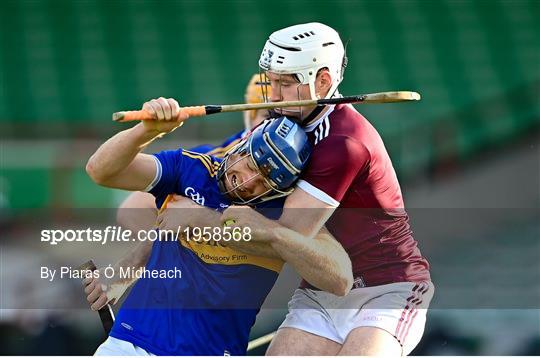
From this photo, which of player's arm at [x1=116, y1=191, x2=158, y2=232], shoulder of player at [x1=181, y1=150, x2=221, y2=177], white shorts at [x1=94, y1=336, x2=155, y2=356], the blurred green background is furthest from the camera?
the blurred green background

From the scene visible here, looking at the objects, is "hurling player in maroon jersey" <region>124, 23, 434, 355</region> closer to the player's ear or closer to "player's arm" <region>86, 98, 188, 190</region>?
the player's ear

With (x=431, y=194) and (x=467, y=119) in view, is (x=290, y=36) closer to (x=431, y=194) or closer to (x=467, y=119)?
(x=431, y=194)

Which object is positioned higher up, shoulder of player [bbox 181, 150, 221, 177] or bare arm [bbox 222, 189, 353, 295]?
shoulder of player [bbox 181, 150, 221, 177]

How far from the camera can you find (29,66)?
10.6m

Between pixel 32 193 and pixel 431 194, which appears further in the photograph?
pixel 431 194

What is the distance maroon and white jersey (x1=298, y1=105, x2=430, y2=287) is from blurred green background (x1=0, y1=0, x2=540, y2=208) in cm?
520

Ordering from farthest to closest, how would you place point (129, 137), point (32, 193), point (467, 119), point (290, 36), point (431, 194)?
point (467, 119), point (431, 194), point (32, 193), point (290, 36), point (129, 137)

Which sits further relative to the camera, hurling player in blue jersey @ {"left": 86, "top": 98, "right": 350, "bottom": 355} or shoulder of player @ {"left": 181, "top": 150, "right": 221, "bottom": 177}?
shoulder of player @ {"left": 181, "top": 150, "right": 221, "bottom": 177}

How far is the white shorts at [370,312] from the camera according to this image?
380 centimetres

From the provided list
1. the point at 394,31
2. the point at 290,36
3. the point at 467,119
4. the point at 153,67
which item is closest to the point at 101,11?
the point at 153,67

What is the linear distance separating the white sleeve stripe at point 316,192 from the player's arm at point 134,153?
0.51 meters

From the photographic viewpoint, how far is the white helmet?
148 inches

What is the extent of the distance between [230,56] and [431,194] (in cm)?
295

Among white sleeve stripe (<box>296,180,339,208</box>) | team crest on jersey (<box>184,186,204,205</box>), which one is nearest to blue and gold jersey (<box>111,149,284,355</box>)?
team crest on jersey (<box>184,186,204,205</box>)
